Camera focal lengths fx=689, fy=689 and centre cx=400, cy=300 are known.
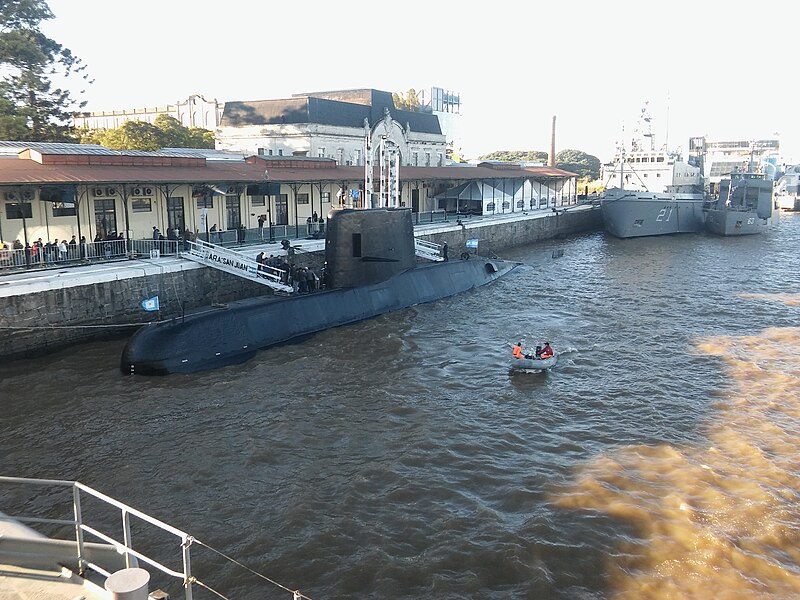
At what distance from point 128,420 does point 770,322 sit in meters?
27.5

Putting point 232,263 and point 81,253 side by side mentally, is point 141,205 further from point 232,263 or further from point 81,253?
point 232,263

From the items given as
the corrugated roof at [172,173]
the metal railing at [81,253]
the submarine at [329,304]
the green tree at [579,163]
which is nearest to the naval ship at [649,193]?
the corrugated roof at [172,173]

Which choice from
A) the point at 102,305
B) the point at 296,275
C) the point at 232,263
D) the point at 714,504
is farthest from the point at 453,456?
the point at 232,263

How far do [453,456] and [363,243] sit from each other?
14.1 metres

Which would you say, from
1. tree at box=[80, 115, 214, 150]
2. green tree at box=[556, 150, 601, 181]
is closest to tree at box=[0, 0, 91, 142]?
tree at box=[80, 115, 214, 150]

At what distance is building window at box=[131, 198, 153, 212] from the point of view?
113ft

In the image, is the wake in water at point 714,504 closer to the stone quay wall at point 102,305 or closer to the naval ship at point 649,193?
the stone quay wall at point 102,305

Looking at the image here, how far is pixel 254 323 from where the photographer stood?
2520 centimetres

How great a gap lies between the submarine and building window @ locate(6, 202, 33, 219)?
36.6ft

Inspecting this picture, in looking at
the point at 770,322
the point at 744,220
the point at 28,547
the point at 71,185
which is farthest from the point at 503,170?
the point at 28,547

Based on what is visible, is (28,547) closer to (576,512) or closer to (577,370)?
(576,512)

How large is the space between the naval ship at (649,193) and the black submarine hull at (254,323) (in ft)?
120

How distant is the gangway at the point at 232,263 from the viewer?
3007 cm

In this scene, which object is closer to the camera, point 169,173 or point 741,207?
point 169,173
